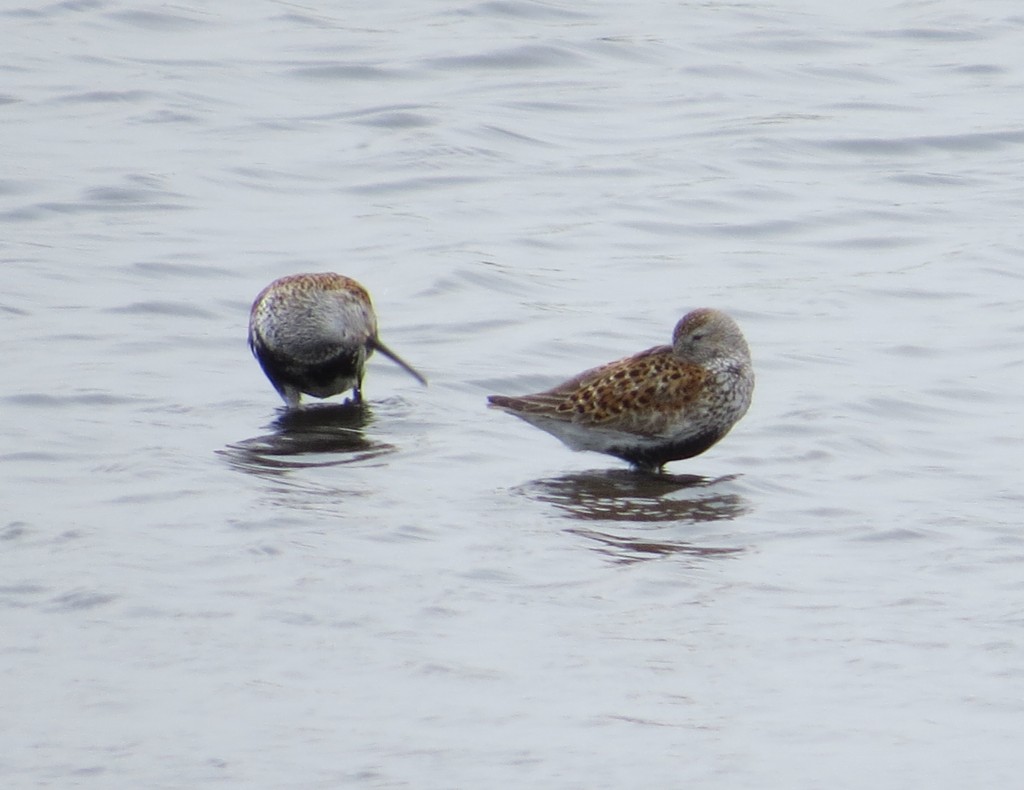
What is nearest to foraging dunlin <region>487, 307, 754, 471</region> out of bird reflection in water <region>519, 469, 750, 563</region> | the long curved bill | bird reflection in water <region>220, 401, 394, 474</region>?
bird reflection in water <region>519, 469, 750, 563</region>

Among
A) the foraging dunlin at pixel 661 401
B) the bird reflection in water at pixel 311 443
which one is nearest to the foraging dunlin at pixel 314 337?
the bird reflection in water at pixel 311 443

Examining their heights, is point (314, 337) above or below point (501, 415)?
above

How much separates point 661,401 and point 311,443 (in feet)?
6.25

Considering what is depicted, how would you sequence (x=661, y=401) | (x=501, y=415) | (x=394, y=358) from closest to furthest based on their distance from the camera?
1. (x=661, y=401)
2. (x=501, y=415)
3. (x=394, y=358)

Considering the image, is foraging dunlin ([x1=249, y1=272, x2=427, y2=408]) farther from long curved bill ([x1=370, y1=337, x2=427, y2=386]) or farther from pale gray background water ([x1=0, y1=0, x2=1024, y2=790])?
pale gray background water ([x1=0, y1=0, x2=1024, y2=790])

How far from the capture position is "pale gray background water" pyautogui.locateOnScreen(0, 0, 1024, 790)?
6.67 m

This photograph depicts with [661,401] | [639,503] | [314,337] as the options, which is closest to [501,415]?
[314,337]

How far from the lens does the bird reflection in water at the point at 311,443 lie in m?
10.3

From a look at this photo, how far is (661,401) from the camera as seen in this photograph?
403 inches

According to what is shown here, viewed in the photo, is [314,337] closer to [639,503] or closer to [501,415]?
[501,415]

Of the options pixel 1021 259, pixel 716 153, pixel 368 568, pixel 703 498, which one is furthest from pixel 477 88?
pixel 368 568

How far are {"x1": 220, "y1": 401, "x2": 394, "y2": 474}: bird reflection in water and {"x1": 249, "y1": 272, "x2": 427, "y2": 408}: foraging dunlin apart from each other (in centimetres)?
16

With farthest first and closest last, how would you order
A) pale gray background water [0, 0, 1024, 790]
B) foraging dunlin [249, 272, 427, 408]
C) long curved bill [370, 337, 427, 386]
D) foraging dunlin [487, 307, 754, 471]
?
long curved bill [370, 337, 427, 386]
foraging dunlin [249, 272, 427, 408]
foraging dunlin [487, 307, 754, 471]
pale gray background water [0, 0, 1024, 790]

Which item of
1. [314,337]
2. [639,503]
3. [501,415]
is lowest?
[501,415]
